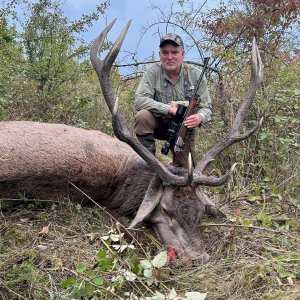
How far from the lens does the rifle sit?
5273 millimetres

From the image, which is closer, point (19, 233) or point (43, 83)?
point (19, 233)

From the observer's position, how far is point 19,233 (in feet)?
14.0

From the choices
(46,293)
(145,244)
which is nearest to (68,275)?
(46,293)

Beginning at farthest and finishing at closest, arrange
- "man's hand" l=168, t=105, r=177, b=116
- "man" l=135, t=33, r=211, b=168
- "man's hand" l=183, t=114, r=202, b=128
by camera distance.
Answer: "man" l=135, t=33, r=211, b=168
"man's hand" l=168, t=105, r=177, b=116
"man's hand" l=183, t=114, r=202, b=128

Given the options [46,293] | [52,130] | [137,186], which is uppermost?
[52,130]

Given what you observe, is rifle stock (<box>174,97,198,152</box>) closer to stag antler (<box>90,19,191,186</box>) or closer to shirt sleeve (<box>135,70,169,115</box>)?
shirt sleeve (<box>135,70,169,115</box>)

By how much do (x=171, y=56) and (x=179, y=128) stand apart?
30.4 inches

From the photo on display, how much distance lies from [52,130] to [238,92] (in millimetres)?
2711

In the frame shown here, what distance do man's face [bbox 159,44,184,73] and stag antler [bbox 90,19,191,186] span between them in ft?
2.82

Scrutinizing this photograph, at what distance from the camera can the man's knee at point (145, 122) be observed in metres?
5.53

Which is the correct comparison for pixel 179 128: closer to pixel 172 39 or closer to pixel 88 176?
pixel 172 39

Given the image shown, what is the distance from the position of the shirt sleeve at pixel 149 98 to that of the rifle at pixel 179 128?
0.13 meters

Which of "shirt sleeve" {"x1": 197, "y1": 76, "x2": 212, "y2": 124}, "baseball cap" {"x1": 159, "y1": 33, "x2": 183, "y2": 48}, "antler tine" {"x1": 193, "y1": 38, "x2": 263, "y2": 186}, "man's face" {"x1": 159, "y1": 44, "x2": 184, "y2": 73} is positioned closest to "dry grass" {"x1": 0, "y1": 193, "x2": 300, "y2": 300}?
"antler tine" {"x1": 193, "y1": 38, "x2": 263, "y2": 186}

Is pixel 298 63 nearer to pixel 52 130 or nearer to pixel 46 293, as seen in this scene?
pixel 52 130
